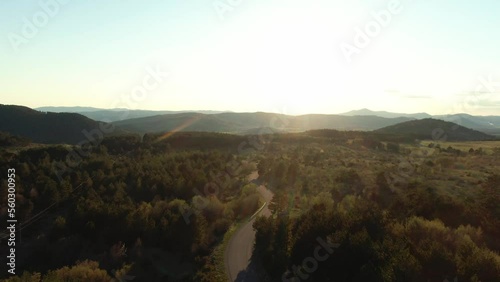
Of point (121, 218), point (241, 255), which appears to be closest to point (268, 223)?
point (241, 255)

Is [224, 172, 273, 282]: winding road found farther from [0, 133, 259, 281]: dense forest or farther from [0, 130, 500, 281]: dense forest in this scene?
[0, 133, 259, 281]: dense forest

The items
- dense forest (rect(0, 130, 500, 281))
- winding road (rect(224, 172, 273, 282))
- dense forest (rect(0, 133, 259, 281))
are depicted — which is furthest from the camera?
dense forest (rect(0, 133, 259, 281))

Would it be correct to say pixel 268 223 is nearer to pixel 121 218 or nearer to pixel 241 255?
pixel 241 255

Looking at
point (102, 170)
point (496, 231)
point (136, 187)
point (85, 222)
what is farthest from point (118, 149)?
point (496, 231)

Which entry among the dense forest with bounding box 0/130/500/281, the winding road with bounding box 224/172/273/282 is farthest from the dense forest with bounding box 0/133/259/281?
the winding road with bounding box 224/172/273/282

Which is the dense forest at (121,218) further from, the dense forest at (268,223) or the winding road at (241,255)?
the winding road at (241,255)

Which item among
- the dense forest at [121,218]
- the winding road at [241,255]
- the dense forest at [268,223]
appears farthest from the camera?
the dense forest at [121,218]

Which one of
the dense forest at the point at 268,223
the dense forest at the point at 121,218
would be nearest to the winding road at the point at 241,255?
the dense forest at the point at 268,223
